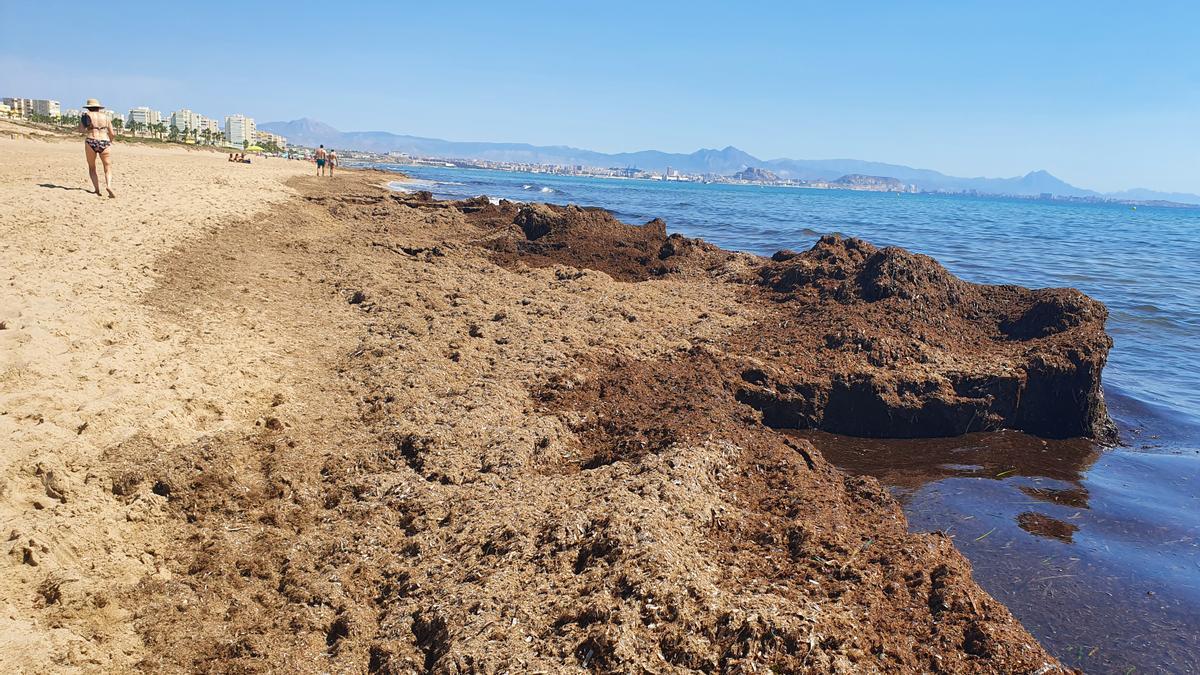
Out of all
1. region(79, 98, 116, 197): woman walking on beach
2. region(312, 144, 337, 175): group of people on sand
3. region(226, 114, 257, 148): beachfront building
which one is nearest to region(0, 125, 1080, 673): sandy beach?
region(79, 98, 116, 197): woman walking on beach

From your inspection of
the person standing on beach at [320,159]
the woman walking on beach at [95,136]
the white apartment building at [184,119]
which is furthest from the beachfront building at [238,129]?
the woman walking on beach at [95,136]

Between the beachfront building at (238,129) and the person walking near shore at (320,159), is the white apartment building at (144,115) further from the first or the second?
the person walking near shore at (320,159)

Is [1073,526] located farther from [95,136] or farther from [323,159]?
[323,159]

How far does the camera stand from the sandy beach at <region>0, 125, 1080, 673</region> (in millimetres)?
2992

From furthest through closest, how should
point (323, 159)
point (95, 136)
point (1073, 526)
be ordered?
point (323, 159) < point (95, 136) < point (1073, 526)

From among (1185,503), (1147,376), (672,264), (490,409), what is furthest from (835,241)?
(490,409)

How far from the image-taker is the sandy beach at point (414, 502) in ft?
9.82

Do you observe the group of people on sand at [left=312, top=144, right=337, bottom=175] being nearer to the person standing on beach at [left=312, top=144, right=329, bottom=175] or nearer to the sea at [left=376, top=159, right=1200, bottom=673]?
the person standing on beach at [left=312, top=144, right=329, bottom=175]

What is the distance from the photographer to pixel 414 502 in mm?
4141

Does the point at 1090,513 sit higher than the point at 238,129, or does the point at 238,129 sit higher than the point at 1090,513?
the point at 238,129

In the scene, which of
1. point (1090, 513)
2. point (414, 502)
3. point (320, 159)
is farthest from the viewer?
point (320, 159)

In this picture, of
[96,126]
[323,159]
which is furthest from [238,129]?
[96,126]

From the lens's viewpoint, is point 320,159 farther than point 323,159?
No

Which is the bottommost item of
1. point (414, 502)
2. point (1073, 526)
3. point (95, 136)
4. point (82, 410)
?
point (1073, 526)
